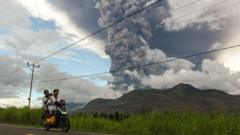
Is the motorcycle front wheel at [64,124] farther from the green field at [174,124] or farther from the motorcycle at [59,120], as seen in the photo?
the green field at [174,124]

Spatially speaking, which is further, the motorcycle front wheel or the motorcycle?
the motorcycle

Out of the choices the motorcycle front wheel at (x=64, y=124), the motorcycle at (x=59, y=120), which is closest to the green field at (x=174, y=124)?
the motorcycle at (x=59, y=120)

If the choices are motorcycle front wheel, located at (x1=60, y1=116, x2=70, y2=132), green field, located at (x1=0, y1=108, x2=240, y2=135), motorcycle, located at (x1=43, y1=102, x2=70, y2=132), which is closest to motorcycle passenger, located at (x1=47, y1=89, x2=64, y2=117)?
motorcycle, located at (x1=43, y1=102, x2=70, y2=132)

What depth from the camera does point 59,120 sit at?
2477 centimetres

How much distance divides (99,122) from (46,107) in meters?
11.6

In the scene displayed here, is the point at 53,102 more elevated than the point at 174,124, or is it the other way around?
the point at 53,102

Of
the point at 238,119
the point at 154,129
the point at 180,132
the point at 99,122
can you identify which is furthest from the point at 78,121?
the point at 238,119

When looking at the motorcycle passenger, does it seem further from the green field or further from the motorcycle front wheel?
the green field

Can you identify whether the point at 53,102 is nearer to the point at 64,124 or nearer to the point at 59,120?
the point at 59,120

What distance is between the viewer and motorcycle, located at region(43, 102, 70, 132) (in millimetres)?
24219

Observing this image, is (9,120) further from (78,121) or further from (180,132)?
(180,132)

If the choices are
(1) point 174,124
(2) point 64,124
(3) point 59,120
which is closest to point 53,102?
(3) point 59,120

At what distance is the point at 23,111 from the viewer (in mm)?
47688

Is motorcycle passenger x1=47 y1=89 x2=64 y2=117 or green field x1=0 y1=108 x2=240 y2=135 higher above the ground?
motorcycle passenger x1=47 y1=89 x2=64 y2=117
